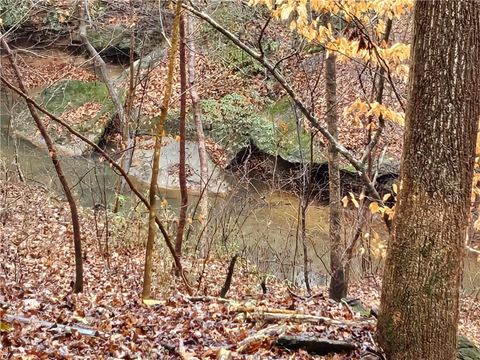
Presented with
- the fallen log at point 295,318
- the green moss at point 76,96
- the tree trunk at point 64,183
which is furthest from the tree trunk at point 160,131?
the green moss at point 76,96

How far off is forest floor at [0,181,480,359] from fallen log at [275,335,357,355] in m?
0.06

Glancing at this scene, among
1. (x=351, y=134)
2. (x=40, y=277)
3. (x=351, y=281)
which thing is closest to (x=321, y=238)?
(x=351, y=281)

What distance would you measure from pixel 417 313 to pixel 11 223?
10.4 meters

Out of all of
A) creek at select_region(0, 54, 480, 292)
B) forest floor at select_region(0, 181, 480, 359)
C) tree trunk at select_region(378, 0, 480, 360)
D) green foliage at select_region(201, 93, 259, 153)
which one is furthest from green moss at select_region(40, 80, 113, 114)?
tree trunk at select_region(378, 0, 480, 360)

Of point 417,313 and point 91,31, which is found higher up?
point 91,31

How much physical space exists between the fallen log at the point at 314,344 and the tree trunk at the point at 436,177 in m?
0.67

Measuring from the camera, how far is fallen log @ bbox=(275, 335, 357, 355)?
174 inches

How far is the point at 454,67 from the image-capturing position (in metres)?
3.57

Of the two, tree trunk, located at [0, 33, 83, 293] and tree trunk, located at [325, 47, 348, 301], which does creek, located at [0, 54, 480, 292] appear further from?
tree trunk, located at [0, 33, 83, 293]

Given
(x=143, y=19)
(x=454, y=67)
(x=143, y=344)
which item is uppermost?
(x=143, y=19)

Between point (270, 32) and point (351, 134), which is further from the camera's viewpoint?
point (270, 32)

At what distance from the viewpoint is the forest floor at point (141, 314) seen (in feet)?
14.8

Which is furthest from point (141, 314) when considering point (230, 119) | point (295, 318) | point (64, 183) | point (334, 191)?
point (230, 119)

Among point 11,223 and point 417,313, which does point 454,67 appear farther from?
point 11,223
